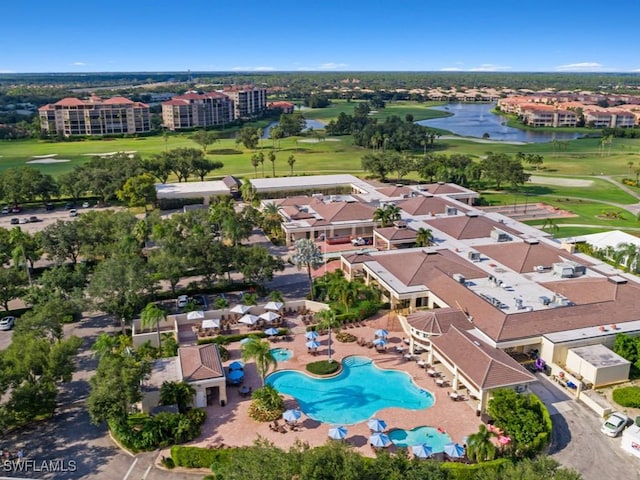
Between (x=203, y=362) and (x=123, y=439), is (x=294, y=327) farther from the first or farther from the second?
(x=123, y=439)

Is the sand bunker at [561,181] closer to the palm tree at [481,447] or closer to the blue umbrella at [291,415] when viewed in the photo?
the palm tree at [481,447]

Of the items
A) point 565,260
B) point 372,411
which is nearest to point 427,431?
point 372,411

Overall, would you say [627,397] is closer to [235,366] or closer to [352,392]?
[352,392]

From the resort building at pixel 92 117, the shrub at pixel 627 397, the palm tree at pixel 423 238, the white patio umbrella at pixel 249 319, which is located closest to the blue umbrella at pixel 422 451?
the shrub at pixel 627 397

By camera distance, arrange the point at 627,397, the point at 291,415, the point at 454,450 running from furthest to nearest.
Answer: the point at 627,397 < the point at 291,415 < the point at 454,450

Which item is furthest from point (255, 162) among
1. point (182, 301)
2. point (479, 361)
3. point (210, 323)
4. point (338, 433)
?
point (338, 433)

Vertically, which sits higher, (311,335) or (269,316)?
(269,316)
